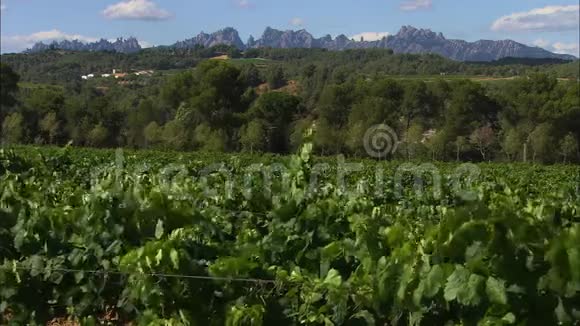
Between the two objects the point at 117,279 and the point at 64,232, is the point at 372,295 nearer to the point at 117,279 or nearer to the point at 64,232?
the point at 117,279

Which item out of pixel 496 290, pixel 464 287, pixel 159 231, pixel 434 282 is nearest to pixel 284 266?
pixel 159 231

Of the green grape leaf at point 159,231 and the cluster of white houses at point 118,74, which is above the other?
the green grape leaf at point 159,231

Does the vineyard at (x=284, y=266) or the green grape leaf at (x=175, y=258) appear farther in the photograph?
the green grape leaf at (x=175, y=258)

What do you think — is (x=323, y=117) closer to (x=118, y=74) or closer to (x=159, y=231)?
(x=159, y=231)

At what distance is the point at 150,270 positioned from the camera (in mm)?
3207

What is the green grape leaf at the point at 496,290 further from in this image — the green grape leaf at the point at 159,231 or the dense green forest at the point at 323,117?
the dense green forest at the point at 323,117

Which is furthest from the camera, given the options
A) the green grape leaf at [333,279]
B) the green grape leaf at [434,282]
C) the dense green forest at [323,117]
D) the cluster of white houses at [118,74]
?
the cluster of white houses at [118,74]

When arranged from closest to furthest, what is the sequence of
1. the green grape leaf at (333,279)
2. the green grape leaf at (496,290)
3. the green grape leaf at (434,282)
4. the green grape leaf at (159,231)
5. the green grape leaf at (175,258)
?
the green grape leaf at (496,290), the green grape leaf at (434,282), the green grape leaf at (333,279), the green grape leaf at (175,258), the green grape leaf at (159,231)

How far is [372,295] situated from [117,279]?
1258 mm

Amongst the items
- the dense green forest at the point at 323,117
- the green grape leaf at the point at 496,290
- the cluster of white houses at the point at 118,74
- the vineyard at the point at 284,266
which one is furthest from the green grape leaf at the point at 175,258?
the cluster of white houses at the point at 118,74

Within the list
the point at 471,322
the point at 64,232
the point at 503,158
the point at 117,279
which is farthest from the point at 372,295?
the point at 503,158

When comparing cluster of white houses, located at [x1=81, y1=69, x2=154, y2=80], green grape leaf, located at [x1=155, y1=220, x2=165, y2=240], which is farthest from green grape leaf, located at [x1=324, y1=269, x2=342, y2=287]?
cluster of white houses, located at [x1=81, y1=69, x2=154, y2=80]

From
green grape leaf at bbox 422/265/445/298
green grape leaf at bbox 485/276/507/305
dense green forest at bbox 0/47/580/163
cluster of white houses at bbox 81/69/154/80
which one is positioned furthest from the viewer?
cluster of white houses at bbox 81/69/154/80

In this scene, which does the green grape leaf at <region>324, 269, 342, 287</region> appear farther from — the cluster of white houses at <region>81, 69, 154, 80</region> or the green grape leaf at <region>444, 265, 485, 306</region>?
the cluster of white houses at <region>81, 69, 154, 80</region>
